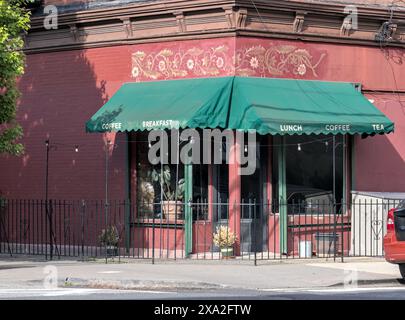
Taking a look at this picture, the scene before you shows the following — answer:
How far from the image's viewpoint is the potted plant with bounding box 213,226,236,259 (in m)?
17.5

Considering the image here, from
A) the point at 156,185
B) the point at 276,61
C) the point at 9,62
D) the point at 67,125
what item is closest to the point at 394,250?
the point at 276,61

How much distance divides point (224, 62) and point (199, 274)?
5.49 m

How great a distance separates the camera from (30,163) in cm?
2033

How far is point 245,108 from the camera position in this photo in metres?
16.7

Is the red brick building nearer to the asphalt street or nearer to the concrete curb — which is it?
the concrete curb

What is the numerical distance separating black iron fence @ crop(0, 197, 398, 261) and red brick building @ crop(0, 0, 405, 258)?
1.48 ft

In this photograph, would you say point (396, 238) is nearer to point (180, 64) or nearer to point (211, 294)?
point (211, 294)

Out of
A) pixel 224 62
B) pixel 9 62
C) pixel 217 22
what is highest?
pixel 217 22

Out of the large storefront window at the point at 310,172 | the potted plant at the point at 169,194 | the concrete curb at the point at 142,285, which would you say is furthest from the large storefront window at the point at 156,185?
the concrete curb at the point at 142,285

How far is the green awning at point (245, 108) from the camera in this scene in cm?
1667

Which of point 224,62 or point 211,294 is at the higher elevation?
point 224,62

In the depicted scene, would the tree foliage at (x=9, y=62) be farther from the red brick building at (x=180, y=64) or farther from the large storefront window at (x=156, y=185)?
the large storefront window at (x=156, y=185)

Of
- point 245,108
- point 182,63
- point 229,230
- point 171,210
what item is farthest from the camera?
point 171,210
